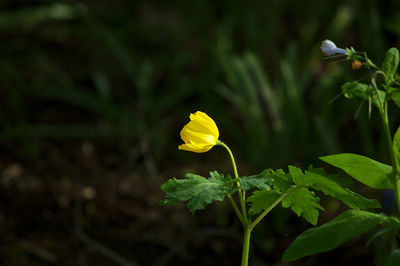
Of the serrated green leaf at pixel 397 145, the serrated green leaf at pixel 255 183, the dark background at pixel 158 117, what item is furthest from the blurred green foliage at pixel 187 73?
the serrated green leaf at pixel 255 183

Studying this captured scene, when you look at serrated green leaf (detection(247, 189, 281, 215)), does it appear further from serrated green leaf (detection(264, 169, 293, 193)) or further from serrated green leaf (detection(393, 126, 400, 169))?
serrated green leaf (detection(393, 126, 400, 169))

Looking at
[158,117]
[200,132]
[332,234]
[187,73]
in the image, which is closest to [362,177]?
[332,234]

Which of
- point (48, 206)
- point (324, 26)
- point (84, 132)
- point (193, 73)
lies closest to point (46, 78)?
point (84, 132)

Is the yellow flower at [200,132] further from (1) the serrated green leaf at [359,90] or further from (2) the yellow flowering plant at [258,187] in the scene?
(1) the serrated green leaf at [359,90]

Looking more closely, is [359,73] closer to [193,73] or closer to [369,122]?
[369,122]

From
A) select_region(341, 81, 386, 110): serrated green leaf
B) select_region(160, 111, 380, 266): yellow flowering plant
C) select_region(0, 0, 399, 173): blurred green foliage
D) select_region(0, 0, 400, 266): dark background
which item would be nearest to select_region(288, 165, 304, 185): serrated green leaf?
select_region(160, 111, 380, 266): yellow flowering plant

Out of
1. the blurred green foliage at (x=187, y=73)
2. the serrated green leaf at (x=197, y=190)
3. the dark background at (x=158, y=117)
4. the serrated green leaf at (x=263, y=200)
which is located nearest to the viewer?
the serrated green leaf at (x=197, y=190)

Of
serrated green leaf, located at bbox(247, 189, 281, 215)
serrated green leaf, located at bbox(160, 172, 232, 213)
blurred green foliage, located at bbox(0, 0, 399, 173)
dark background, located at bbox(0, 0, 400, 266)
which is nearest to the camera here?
serrated green leaf, located at bbox(160, 172, 232, 213)
